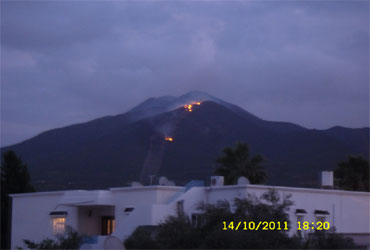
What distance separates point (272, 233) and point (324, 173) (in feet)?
45.0

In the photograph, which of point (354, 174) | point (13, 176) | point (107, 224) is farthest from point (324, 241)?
point (13, 176)

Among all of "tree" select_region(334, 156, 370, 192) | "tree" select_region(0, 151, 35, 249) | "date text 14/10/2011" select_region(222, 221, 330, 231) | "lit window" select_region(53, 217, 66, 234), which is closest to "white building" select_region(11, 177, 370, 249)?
"lit window" select_region(53, 217, 66, 234)

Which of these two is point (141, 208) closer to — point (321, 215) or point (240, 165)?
point (321, 215)

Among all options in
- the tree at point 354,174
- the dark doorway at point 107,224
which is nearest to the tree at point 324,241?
the dark doorway at point 107,224

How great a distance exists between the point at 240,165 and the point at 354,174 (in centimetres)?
1070

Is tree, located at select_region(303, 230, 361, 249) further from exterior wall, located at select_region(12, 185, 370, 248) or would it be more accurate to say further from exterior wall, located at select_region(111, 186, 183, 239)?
exterior wall, located at select_region(111, 186, 183, 239)

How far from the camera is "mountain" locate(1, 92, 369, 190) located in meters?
59.1

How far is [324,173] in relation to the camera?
34.1m

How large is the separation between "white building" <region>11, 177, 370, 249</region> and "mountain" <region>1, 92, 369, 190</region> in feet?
52.9

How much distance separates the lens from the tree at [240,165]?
4446 centimetres

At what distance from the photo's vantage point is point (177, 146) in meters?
70.5

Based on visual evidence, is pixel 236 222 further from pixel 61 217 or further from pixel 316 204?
pixel 61 217

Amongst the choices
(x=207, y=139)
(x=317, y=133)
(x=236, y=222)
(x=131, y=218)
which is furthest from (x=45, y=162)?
(x=236, y=222)
